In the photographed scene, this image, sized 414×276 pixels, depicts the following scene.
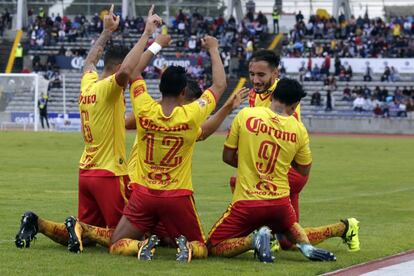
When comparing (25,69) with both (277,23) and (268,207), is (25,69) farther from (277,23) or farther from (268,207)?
(268,207)

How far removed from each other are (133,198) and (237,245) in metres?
1.08

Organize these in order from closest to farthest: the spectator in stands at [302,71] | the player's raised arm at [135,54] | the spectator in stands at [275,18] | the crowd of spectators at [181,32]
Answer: the player's raised arm at [135,54] < the spectator in stands at [302,71] < the crowd of spectators at [181,32] < the spectator in stands at [275,18]

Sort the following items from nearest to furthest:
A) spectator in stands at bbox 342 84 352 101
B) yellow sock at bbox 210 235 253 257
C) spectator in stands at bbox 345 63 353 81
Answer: yellow sock at bbox 210 235 253 257
spectator in stands at bbox 342 84 352 101
spectator in stands at bbox 345 63 353 81

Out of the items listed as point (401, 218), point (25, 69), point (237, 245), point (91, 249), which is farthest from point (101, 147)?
point (25, 69)

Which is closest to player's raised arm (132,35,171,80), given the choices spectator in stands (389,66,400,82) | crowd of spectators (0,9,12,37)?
spectator in stands (389,66,400,82)

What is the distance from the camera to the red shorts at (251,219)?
1058cm

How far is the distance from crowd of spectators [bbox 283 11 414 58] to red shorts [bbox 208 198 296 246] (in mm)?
45270

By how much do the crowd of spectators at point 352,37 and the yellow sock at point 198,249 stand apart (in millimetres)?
45483

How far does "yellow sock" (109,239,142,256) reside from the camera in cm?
1056

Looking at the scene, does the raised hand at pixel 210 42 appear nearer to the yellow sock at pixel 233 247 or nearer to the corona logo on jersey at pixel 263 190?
the corona logo on jersey at pixel 263 190

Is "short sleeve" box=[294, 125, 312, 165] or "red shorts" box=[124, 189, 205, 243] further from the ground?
"short sleeve" box=[294, 125, 312, 165]

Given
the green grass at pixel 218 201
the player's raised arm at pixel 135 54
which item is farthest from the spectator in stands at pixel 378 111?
the player's raised arm at pixel 135 54

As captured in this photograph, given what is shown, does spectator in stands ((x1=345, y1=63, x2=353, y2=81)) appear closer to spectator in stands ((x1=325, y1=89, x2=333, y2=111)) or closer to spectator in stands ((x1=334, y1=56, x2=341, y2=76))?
spectator in stands ((x1=334, y1=56, x2=341, y2=76))

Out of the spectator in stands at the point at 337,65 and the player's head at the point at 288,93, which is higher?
the player's head at the point at 288,93
